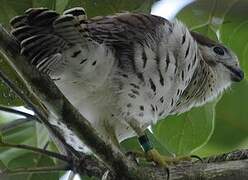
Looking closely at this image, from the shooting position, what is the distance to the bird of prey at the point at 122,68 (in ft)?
10.2

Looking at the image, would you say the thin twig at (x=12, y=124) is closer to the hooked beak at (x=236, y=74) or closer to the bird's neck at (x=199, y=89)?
the bird's neck at (x=199, y=89)

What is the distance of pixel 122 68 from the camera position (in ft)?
11.2

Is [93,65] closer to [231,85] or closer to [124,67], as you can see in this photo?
[124,67]

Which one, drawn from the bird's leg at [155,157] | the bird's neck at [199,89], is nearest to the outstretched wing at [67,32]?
the bird's leg at [155,157]

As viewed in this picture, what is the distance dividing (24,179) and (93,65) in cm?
73

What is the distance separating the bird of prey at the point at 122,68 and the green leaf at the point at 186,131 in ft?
0.29

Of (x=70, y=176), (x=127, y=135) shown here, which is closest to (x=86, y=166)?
(x=70, y=176)

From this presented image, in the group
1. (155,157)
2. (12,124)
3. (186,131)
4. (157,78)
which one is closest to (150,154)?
(155,157)

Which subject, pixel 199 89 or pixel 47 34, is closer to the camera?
pixel 47 34

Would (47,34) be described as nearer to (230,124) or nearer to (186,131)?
(186,131)

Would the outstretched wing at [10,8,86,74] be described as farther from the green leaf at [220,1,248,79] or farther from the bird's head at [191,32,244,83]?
the bird's head at [191,32,244,83]

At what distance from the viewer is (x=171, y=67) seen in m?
3.55

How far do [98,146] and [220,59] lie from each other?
1.68 metres

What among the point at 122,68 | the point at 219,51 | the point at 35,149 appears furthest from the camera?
the point at 219,51
